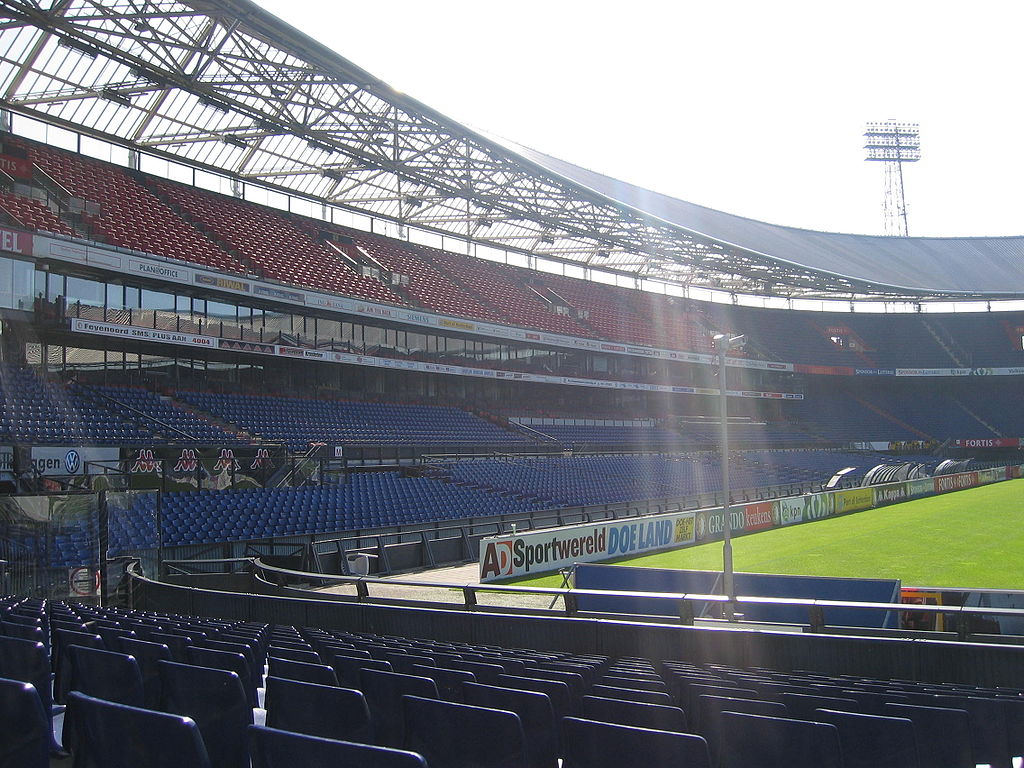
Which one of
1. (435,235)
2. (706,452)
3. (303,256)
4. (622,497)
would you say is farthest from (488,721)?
(706,452)

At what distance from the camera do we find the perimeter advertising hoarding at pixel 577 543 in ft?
73.3

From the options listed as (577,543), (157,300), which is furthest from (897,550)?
(157,300)

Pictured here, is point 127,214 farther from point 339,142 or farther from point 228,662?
point 228,662

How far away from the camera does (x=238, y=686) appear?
398 cm

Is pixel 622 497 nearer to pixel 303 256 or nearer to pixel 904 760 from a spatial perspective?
pixel 303 256

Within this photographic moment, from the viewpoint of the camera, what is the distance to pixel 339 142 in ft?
115

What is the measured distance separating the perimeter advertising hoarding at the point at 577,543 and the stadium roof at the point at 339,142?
18998 mm

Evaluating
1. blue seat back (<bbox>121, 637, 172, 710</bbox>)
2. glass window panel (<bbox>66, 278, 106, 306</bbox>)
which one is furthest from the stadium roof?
blue seat back (<bbox>121, 637, 172, 710</bbox>)

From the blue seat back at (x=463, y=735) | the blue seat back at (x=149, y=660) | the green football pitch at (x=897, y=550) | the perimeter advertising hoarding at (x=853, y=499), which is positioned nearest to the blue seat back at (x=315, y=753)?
the blue seat back at (x=463, y=735)

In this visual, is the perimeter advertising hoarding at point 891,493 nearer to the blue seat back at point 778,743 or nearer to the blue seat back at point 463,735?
the blue seat back at point 778,743

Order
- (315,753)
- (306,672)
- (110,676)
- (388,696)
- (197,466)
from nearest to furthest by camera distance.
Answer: (315,753), (388,696), (110,676), (306,672), (197,466)

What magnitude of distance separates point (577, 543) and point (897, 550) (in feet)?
32.4

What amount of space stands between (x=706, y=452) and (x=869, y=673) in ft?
159

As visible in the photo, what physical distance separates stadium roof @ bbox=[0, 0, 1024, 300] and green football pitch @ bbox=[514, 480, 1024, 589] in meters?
20.4
